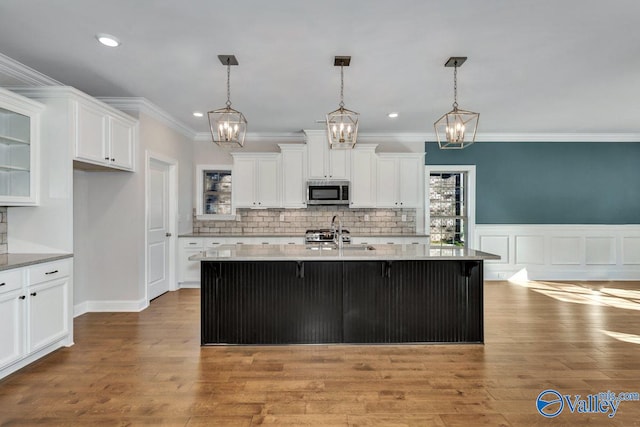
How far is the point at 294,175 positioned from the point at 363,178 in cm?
115

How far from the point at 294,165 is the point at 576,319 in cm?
435

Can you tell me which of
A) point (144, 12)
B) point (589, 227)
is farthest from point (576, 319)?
point (144, 12)

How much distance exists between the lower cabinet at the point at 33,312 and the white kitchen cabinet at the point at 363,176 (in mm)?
4026

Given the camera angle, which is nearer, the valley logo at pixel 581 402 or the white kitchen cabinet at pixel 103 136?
the valley logo at pixel 581 402

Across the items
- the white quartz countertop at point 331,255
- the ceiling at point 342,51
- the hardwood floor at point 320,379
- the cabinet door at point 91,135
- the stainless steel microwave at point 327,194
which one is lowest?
the hardwood floor at point 320,379

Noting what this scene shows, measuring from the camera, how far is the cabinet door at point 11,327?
262cm

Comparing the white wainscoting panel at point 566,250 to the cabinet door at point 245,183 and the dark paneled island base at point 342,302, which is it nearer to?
the dark paneled island base at point 342,302

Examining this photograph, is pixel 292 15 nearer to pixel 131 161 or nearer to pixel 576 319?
pixel 131 161

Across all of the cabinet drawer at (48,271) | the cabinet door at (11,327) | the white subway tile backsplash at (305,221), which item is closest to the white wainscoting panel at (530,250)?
the white subway tile backsplash at (305,221)

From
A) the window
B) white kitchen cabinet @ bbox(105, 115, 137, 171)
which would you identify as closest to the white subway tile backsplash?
the window

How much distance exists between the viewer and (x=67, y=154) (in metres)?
3.34

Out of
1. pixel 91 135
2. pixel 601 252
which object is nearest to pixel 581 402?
pixel 91 135

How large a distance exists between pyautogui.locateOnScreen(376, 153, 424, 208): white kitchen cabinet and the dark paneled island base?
2.68m

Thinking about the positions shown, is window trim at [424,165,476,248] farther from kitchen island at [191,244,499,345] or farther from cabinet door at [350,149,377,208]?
kitchen island at [191,244,499,345]
